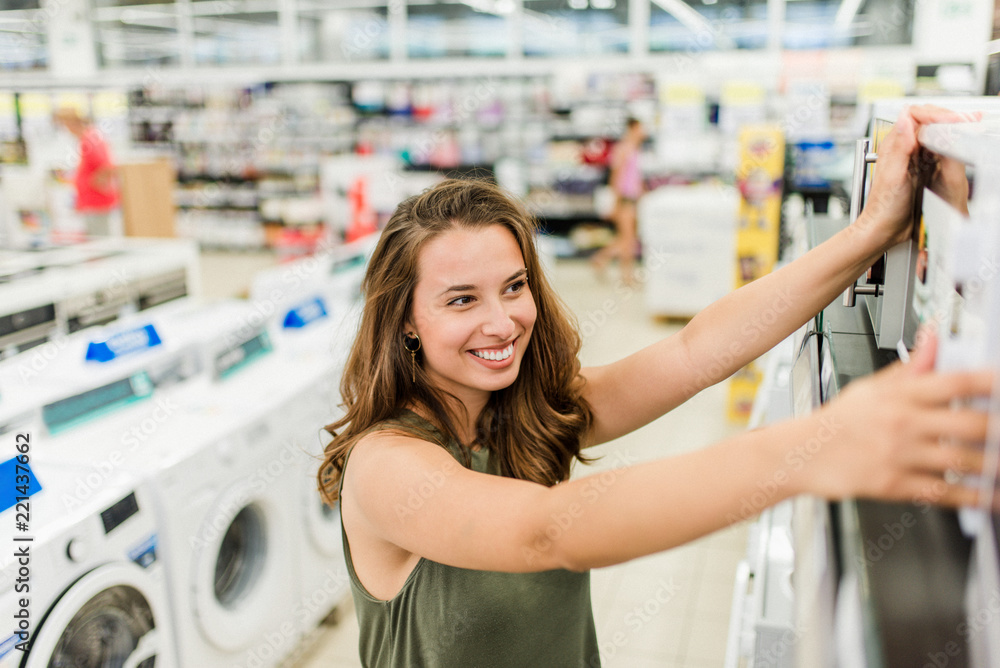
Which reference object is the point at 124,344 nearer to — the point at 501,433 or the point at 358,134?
the point at 501,433

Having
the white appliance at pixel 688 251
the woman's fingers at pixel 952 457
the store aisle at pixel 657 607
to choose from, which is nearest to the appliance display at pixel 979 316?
the woman's fingers at pixel 952 457

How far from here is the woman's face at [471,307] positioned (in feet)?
4.09

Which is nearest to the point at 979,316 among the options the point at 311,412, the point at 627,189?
the point at 311,412

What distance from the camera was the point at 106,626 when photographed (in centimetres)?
222

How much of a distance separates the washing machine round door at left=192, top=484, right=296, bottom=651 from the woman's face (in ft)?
5.36

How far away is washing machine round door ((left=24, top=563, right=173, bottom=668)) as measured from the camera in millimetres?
1976

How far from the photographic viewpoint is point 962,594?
2.44ft

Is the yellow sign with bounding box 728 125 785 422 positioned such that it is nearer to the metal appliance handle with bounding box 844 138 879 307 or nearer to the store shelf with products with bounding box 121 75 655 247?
the metal appliance handle with bounding box 844 138 879 307

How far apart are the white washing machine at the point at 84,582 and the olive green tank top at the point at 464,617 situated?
3.48 ft

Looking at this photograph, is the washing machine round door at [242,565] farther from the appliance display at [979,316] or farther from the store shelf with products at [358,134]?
the store shelf with products at [358,134]

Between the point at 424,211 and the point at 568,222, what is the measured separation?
931cm

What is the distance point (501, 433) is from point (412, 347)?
0.24 meters

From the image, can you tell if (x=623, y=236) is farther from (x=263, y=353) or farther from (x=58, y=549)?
(x=58, y=549)

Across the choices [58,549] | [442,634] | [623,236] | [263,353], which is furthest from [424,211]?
[623,236]
